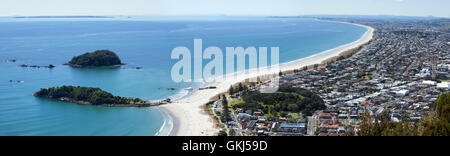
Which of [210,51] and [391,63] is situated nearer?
[391,63]

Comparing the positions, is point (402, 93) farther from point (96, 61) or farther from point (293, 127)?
point (96, 61)

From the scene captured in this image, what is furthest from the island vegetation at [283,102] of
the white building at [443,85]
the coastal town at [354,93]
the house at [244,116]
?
the white building at [443,85]

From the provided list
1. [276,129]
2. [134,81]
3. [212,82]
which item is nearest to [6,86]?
[134,81]

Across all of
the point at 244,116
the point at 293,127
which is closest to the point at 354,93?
the point at 293,127

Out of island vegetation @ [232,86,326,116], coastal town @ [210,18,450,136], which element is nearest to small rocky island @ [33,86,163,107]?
coastal town @ [210,18,450,136]

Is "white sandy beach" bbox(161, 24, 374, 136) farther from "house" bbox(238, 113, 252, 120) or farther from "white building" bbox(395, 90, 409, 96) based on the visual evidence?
"white building" bbox(395, 90, 409, 96)
